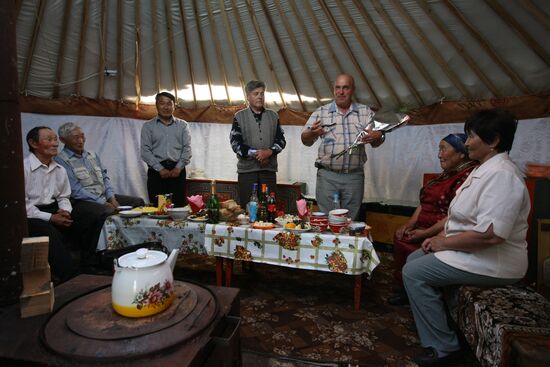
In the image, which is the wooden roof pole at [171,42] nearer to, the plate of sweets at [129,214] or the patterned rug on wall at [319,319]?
the plate of sweets at [129,214]

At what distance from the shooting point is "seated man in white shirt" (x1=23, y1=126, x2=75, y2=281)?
236 cm

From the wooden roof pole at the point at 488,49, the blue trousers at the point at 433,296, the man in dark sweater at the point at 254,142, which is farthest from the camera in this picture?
the man in dark sweater at the point at 254,142

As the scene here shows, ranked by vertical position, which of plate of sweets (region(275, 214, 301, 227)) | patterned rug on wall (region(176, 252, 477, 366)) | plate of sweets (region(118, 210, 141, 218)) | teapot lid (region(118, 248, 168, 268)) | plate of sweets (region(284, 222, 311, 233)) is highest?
teapot lid (region(118, 248, 168, 268))

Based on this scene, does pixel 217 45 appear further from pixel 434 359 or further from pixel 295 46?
pixel 434 359

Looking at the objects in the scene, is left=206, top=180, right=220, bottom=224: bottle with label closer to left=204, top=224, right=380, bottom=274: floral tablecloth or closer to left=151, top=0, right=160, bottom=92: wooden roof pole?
left=204, top=224, right=380, bottom=274: floral tablecloth

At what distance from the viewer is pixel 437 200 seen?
2.33 m

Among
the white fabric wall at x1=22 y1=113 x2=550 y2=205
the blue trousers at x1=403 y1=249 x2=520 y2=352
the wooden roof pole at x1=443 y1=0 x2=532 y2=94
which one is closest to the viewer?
the blue trousers at x1=403 y1=249 x2=520 y2=352

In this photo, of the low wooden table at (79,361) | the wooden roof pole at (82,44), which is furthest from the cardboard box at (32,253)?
the wooden roof pole at (82,44)

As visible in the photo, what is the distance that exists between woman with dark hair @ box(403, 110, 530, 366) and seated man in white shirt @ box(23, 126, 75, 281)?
2126mm

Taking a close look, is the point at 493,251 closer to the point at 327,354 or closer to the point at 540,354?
the point at 540,354

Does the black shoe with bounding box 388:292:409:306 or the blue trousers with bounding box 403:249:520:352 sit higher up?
the blue trousers with bounding box 403:249:520:352

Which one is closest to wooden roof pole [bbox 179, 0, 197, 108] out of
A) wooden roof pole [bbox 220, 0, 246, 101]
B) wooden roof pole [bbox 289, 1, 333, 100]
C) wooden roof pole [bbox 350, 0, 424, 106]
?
wooden roof pole [bbox 220, 0, 246, 101]

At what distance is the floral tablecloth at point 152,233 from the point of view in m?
2.38

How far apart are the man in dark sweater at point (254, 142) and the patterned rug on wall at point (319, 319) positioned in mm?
766
